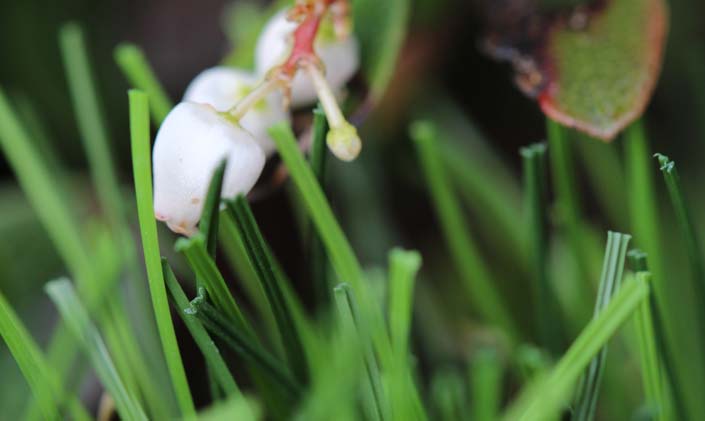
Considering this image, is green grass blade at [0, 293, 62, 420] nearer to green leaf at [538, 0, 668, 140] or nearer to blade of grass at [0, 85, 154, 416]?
blade of grass at [0, 85, 154, 416]

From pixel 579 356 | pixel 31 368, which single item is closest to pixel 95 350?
pixel 31 368

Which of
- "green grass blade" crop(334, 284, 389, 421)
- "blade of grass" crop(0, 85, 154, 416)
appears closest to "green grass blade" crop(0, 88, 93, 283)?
"blade of grass" crop(0, 85, 154, 416)

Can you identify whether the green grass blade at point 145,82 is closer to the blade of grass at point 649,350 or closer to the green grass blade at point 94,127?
the green grass blade at point 94,127

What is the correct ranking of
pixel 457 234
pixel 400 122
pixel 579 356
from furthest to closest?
pixel 400 122, pixel 457 234, pixel 579 356

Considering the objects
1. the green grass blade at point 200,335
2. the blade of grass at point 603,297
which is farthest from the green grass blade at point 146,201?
the blade of grass at point 603,297

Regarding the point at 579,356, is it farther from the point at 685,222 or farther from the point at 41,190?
the point at 41,190

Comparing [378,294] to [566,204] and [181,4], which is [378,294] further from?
[181,4]
